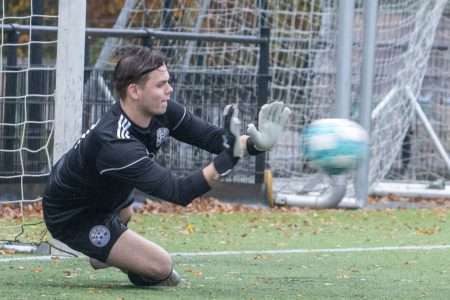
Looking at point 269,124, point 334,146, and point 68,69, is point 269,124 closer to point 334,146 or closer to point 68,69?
point 334,146

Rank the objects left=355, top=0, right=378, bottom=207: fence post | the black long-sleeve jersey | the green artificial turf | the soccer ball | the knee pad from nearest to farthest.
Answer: the black long-sleeve jersey < the soccer ball < the green artificial turf < the knee pad < left=355, top=0, right=378, bottom=207: fence post

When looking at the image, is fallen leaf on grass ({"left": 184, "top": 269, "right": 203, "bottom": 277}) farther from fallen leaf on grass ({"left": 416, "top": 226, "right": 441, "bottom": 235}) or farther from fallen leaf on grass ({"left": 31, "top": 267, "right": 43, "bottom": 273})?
fallen leaf on grass ({"left": 416, "top": 226, "right": 441, "bottom": 235})

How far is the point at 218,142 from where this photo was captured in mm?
8305

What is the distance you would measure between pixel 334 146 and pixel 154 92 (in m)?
1.08

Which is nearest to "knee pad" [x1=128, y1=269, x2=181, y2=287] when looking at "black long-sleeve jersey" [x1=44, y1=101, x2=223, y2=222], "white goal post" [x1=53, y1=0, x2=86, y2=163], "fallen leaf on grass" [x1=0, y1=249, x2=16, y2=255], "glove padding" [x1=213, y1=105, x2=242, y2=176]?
"black long-sleeve jersey" [x1=44, y1=101, x2=223, y2=222]

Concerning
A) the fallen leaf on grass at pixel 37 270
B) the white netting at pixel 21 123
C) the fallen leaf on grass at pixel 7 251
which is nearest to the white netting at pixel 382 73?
the white netting at pixel 21 123

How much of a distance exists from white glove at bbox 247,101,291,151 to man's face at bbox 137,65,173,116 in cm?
76

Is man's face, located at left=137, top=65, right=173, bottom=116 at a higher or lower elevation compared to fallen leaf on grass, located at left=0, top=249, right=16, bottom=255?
higher

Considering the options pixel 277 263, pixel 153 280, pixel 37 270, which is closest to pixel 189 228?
pixel 277 263

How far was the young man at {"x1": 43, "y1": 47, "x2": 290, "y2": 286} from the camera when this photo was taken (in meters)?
7.33

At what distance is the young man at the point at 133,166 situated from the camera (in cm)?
733

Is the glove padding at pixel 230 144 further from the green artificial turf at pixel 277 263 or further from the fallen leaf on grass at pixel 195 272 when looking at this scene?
the fallen leaf on grass at pixel 195 272

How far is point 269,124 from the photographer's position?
23.7ft

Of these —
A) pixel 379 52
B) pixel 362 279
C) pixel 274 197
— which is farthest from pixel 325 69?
pixel 362 279
